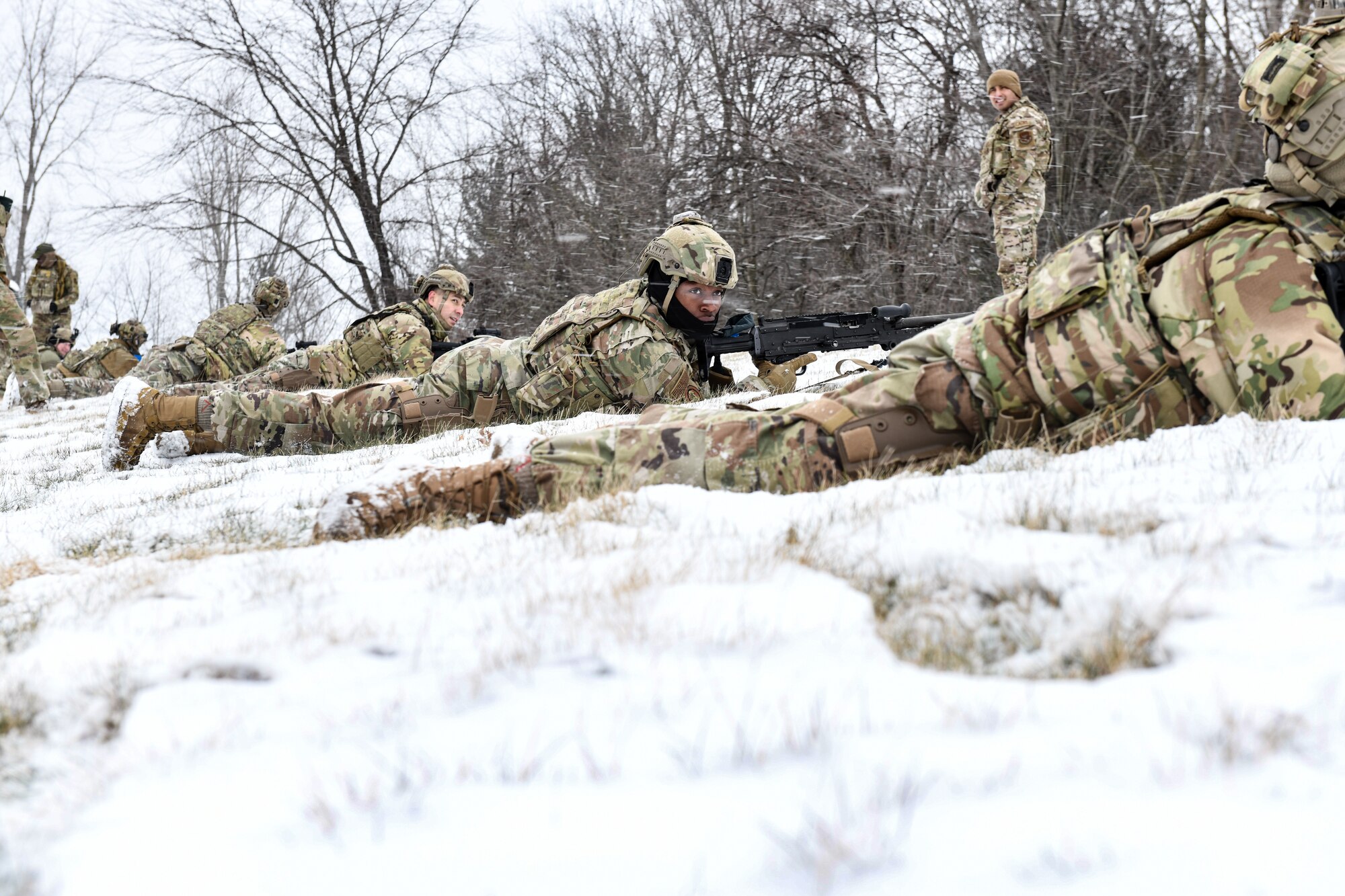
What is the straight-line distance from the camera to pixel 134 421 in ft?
17.2

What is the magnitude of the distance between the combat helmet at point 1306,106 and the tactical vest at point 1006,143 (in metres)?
6.70

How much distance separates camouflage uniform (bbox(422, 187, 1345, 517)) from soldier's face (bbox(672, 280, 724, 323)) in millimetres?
2723

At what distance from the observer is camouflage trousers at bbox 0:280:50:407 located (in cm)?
998

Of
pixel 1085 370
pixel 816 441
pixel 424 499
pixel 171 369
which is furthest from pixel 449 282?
pixel 1085 370

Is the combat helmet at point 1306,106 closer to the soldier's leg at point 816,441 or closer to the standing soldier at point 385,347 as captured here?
the soldier's leg at point 816,441

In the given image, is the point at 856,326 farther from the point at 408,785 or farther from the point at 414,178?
the point at 414,178

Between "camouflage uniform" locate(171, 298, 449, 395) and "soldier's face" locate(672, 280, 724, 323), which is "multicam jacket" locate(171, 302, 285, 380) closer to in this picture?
"camouflage uniform" locate(171, 298, 449, 395)

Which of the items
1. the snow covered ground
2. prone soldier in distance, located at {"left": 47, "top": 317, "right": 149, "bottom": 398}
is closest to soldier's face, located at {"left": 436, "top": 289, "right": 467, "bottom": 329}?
the snow covered ground

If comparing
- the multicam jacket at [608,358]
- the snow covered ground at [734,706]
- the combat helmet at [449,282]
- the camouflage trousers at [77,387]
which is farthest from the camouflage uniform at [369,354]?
the camouflage trousers at [77,387]

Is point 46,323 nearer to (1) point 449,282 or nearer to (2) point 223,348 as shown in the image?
(2) point 223,348

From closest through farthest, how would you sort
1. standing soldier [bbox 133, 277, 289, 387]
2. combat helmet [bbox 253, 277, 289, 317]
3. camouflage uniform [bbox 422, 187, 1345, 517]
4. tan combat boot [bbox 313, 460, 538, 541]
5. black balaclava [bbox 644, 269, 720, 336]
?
camouflage uniform [bbox 422, 187, 1345, 517] → tan combat boot [bbox 313, 460, 538, 541] → black balaclava [bbox 644, 269, 720, 336] → standing soldier [bbox 133, 277, 289, 387] → combat helmet [bbox 253, 277, 289, 317]

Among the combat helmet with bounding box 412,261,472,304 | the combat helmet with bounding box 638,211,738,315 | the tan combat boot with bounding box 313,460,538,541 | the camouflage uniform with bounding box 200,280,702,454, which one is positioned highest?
the combat helmet with bounding box 412,261,472,304

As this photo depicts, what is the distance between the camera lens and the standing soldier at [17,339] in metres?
9.94

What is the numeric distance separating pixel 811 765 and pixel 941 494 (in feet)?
4.31
